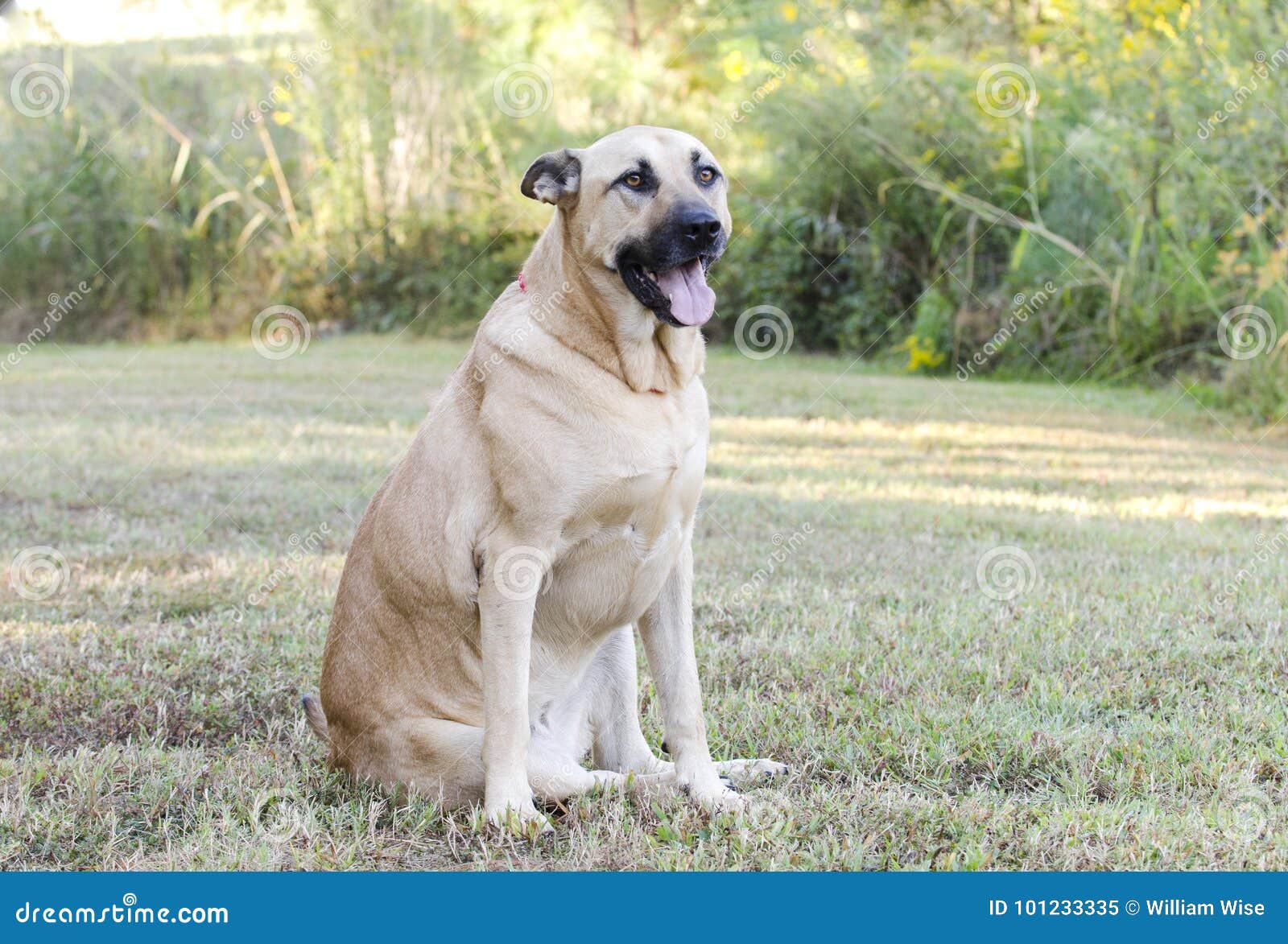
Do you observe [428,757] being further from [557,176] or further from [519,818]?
[557,176]

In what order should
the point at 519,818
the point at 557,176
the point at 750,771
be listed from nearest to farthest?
the point at 519,818 < the point at 557,176 < the point at 750,771

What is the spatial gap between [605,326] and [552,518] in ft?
1.54

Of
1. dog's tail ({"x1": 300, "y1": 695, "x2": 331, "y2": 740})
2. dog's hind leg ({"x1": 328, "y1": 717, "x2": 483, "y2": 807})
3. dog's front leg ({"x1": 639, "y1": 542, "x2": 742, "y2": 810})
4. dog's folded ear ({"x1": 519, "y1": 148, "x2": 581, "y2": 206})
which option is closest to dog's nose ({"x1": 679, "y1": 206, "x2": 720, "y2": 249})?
dog's folded ear ({"x1": 519, "y1": 148, "x2": 581, "y2": 206})

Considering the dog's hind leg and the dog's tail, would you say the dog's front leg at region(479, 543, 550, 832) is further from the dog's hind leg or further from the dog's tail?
the dog's tail

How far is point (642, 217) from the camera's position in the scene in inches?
115

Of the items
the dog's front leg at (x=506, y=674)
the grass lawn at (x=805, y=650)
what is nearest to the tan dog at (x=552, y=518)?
the dog's front leg at (x=506, y=674)

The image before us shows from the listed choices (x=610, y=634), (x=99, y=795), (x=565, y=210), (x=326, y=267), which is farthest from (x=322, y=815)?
(x=326, y=267)

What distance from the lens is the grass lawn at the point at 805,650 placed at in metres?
2.73

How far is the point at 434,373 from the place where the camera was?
10805mm

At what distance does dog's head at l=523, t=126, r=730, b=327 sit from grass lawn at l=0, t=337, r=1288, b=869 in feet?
3.78

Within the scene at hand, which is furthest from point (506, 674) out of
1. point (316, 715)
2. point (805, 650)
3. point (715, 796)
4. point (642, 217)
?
point (805, 650)

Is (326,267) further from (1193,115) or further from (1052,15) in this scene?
(1193,115)

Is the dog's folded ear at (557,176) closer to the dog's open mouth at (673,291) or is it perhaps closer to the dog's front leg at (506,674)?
the dog's open mouth at (673,291)

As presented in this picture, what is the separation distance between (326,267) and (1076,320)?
309 inches
